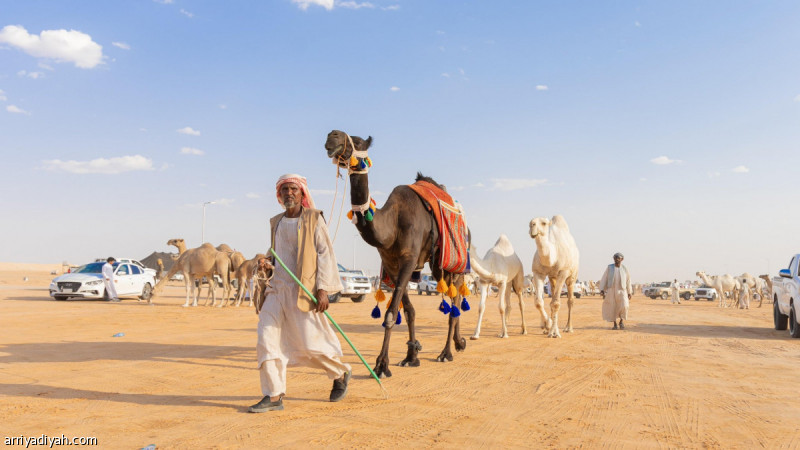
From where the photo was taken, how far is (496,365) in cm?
878

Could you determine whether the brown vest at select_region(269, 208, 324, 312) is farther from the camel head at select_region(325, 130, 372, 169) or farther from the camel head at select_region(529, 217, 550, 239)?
the camel head at select_region(529, 217, 550, 239)

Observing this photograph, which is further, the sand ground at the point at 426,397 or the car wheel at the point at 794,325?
the car wheel at the point at 794,325

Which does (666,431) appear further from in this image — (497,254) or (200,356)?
(497,254)

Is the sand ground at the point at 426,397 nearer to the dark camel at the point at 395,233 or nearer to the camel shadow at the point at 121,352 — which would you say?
the camel shadow at the point at 121,352

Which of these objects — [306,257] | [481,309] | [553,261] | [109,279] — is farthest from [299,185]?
[109,279]

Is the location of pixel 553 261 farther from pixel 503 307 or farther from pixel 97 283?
pixel 97 283

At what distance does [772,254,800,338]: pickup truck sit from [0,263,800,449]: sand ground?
10.4ft

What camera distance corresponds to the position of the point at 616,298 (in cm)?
1628

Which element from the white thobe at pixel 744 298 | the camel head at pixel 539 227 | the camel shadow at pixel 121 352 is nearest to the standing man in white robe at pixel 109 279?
the camel shadow at pixel 121 352

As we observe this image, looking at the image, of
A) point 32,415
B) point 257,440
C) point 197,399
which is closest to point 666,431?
point 257,440

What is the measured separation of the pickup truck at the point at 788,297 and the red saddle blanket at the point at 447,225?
376 inches

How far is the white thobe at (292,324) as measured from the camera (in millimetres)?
5680

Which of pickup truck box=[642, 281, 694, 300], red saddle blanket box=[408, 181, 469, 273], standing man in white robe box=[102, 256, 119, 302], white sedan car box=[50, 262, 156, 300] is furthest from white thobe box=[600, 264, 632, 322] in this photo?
pickup truck box=[642, 281, 694, 300]

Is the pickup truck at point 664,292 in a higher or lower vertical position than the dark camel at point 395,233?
lower
